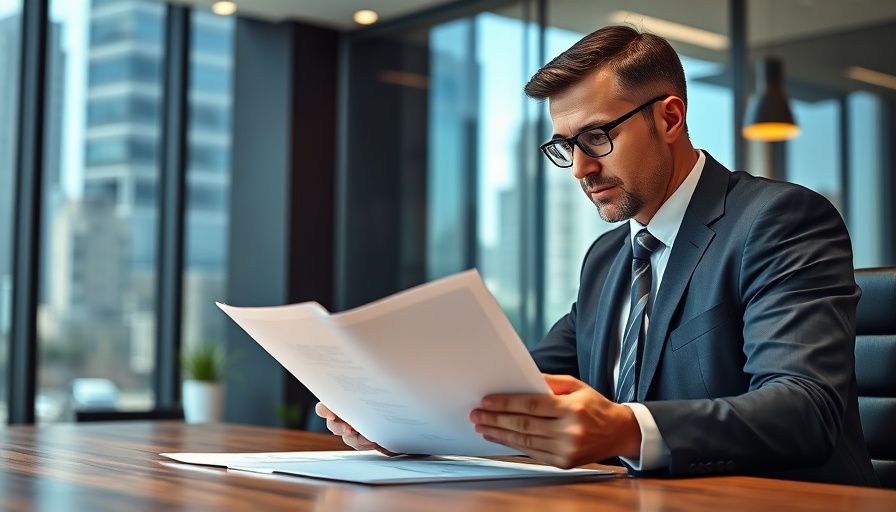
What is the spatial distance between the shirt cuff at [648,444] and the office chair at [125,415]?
2.18 metres

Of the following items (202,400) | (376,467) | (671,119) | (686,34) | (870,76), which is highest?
(686,34)

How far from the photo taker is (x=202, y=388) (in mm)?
5770

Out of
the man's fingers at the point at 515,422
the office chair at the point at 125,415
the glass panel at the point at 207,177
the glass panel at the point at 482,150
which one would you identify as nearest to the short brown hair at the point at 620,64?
the man's fingers at the point at 515,422

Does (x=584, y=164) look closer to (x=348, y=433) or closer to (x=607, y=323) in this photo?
(x=607, y=323)

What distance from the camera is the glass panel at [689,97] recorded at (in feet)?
15.7

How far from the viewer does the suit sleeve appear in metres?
1.25

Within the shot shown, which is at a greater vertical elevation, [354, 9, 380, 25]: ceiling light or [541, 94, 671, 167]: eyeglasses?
[354, 9, 380, 25]: ceiling light

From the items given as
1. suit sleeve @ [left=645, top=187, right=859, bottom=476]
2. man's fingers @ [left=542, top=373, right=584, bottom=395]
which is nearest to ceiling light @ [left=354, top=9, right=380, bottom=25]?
suit sleeve @ [left=645, top=187, right=859, bottom=476]

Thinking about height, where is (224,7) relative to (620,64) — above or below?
above

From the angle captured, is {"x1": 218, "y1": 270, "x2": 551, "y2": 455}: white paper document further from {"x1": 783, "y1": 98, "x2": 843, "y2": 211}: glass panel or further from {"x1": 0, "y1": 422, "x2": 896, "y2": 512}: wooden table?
{"x1": 783, "y1": 98, "x2": 843, "y2": 211}: glass panel

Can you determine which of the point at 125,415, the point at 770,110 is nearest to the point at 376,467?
the point at 125,415

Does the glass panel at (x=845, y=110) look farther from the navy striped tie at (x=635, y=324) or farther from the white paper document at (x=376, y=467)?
the white paper document at (x=376, y=467)

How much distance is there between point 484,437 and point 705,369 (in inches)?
18.7

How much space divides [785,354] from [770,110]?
3.38 meters
